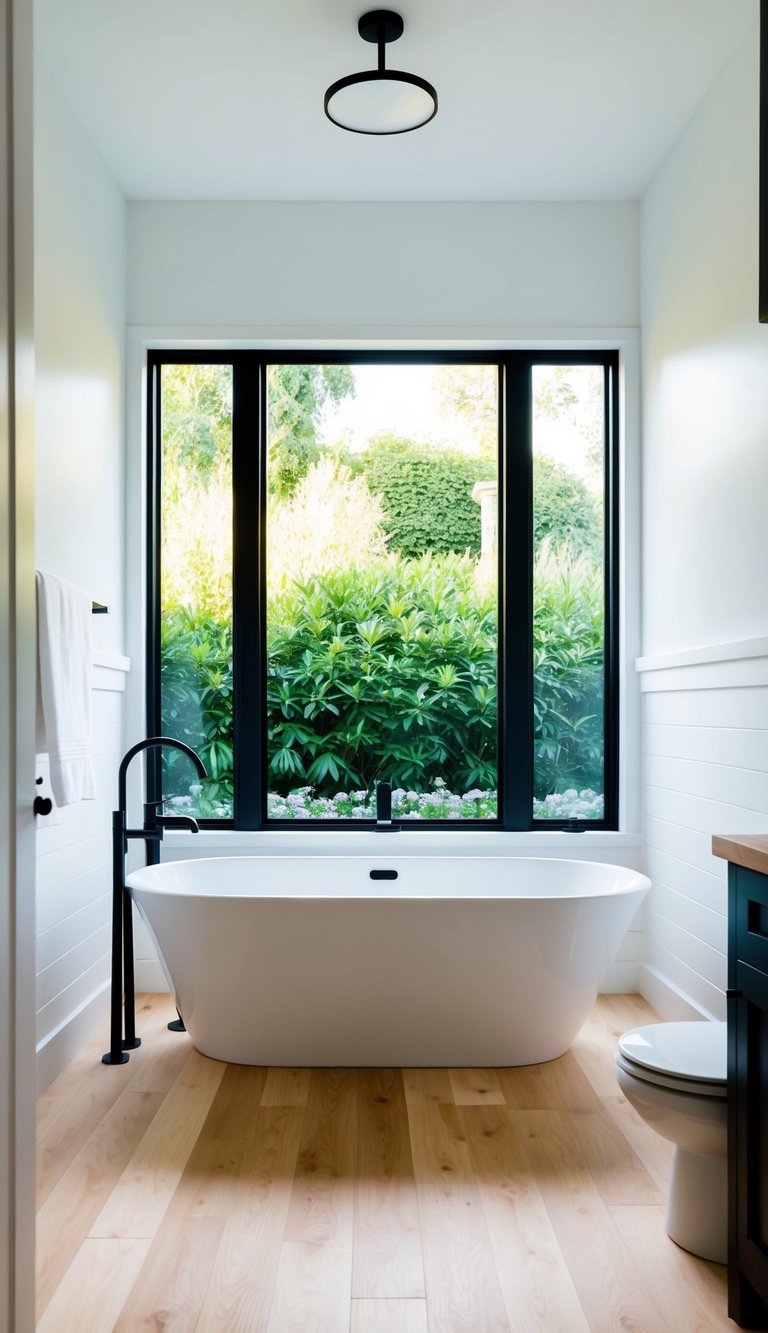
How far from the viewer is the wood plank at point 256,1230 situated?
2.02 metres

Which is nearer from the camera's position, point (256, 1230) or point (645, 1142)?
point (256, 1230)

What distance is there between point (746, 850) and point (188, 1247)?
Result: 1.44 metres

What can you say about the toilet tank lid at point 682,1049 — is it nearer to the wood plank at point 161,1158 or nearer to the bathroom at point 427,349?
the bathroom at point 427,349

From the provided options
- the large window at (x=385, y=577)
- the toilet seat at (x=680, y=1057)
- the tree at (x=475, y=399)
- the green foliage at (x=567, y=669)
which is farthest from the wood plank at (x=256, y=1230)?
the tree at (x=475, y=399)

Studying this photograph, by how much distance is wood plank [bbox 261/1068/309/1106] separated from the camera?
305 cm

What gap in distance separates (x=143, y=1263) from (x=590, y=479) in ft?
10.7

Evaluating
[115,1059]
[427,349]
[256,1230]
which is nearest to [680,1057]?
[256,1230]

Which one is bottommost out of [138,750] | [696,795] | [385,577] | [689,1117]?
[689,1117]

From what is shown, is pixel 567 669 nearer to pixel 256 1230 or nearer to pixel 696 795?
pixel 696 795

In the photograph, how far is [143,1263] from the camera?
2186 mm

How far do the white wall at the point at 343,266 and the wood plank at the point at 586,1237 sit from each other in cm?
294

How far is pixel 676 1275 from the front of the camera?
215 centimetres

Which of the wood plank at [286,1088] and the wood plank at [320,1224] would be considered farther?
the wood plank at [286,1088]

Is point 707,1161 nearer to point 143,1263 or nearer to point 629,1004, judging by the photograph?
point 143,1263
